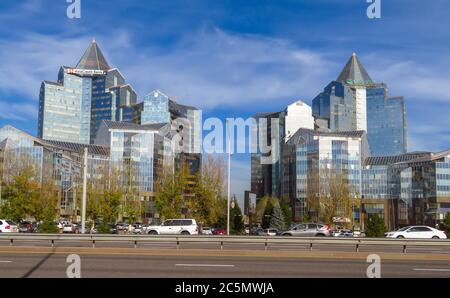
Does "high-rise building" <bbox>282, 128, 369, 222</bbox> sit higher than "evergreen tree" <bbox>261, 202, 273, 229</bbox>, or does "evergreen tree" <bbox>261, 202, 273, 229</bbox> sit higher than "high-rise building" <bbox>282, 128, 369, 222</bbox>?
"high-rise building" <bbox>282, 128, 369, 222</bbox>

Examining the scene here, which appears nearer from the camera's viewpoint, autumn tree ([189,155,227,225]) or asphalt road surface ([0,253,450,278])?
asphalt road surface ([0,253,450,278])

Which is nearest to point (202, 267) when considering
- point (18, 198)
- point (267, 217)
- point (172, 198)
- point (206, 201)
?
point (206, 201)

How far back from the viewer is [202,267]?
16.5 meters

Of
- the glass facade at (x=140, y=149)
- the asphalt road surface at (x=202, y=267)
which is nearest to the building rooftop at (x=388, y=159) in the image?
the glass facade at (x=140, y=149)

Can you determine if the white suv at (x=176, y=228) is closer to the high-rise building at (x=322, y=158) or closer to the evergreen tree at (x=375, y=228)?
the evergreen tree at (x=375, y=228)

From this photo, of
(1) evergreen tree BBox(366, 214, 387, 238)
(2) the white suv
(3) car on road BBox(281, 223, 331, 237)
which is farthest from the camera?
(3) car on road BBox(281, 223, 331, 237)

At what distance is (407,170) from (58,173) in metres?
92.9

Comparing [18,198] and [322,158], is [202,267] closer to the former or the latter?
[18,198]

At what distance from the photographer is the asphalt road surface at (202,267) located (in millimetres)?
14766

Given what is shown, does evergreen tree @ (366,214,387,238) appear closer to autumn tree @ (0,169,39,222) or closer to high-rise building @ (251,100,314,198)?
autumn tree @ (0,169,39,222)

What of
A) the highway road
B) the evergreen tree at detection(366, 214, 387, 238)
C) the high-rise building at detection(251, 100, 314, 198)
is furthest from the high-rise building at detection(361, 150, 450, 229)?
the highway road

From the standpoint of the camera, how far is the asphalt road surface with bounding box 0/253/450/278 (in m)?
14.8

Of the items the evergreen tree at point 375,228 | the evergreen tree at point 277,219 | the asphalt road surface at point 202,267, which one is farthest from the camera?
the evergreen tree at point 277,219
